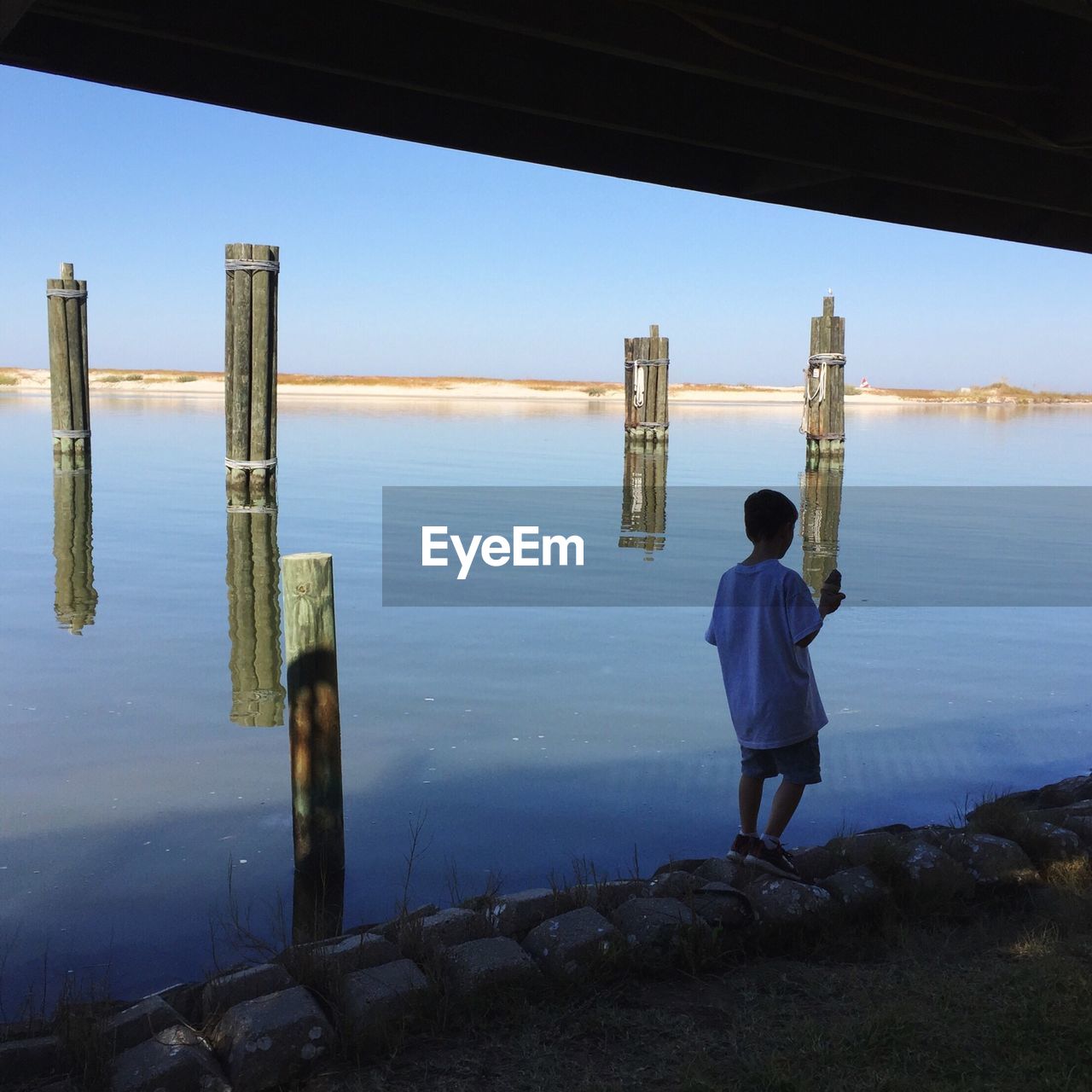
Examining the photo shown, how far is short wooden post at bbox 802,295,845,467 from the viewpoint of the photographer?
24859 mm

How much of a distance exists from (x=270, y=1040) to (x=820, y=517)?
15.7 m

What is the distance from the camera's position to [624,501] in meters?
19.8

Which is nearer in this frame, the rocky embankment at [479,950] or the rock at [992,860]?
the rocky embankment at [479,950]

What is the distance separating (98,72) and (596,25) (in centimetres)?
203

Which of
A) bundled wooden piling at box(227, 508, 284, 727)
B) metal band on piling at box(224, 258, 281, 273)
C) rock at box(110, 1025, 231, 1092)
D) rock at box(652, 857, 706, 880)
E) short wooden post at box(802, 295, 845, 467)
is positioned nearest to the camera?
rock at box(110, 1025, 231, 1092)

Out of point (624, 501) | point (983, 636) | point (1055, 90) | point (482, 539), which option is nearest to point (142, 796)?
point (1055, 90)

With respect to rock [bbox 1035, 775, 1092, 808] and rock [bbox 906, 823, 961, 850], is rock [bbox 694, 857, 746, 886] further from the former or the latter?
rock [bbox 1035, 775, 1092, 808]

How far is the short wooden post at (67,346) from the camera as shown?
62.8 ft

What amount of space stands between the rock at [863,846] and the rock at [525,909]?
125 centimetres

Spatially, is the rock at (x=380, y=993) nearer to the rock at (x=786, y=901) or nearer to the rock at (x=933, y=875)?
the rock at (x=786, y=901)

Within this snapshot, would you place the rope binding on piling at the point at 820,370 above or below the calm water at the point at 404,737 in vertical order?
above

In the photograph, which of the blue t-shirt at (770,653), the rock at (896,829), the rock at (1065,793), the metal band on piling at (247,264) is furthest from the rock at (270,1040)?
the metal band on piling at (247,264)

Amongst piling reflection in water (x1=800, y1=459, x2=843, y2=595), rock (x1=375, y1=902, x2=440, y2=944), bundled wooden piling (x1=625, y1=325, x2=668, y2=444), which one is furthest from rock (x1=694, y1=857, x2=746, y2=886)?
bundled wooden piling (x1=625, y1=325, x2=668, y2=444)

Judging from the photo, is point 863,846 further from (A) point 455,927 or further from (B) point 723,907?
(A) point 455,927
